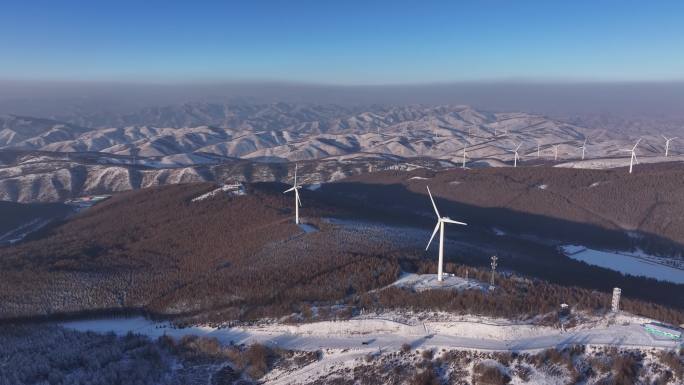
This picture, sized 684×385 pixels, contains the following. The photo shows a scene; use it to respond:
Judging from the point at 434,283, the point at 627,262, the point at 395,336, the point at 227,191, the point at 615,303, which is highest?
the point at 615,303

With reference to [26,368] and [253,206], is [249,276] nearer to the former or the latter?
[26,368]

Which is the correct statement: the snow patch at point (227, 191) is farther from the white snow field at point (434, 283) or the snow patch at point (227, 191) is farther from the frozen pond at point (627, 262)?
the frozen pond at point (627, 262)

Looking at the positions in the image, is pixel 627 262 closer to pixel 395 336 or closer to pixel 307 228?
pixel 307 228

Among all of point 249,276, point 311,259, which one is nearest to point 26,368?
point 249,276

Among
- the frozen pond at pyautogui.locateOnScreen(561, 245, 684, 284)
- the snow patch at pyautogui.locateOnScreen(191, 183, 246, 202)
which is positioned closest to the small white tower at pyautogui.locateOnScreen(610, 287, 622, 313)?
the frozen pond at pyautogui.locateOnScreen(561, 245, 684, 284)

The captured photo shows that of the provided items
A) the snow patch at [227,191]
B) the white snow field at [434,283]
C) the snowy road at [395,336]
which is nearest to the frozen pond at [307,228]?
the white snow field at [434,283]

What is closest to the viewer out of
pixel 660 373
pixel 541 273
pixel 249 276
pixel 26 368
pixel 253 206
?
pixel 660 373

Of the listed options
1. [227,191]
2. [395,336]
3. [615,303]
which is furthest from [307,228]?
[615,303]
